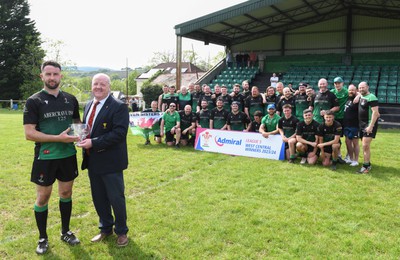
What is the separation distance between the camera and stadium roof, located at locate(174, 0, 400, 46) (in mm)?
16266

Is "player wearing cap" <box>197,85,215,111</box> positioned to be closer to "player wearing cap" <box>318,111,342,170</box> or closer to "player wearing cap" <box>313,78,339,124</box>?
"player wearing cap" <box>313,78,339,124</box>

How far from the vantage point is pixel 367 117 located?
668 cm

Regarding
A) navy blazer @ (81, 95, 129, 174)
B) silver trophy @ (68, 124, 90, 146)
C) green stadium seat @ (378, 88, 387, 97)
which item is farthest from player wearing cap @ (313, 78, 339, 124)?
green stadium seat @ (378, 88, 387, 97)

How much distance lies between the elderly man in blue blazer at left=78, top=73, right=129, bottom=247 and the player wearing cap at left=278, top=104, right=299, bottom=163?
5.03 m

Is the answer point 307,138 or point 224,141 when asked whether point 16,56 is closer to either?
point 224,141

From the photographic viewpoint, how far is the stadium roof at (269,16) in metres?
16.3

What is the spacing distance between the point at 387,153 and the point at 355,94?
240 centimetres

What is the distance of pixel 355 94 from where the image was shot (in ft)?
23.7

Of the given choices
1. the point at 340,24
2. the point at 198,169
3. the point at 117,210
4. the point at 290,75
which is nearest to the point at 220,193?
the point at 198,169

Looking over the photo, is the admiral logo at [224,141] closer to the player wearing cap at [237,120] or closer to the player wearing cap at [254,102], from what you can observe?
the player wearing cap at [237,120]

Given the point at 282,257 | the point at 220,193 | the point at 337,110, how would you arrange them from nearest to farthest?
the point at 282,257, the point at 220,193, the point at 337,110

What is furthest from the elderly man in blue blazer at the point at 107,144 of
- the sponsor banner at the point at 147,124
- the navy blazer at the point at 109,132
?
the sponsor banner at the point at 147,124

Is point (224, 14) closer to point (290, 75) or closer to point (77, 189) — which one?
point (290, 75)

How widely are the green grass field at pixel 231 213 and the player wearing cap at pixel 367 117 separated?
1.63ft
